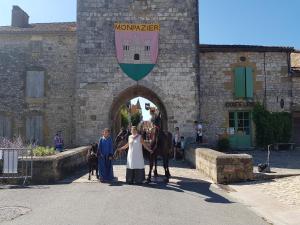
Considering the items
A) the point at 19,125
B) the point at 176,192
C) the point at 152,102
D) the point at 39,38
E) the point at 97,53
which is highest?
the point at 39,38

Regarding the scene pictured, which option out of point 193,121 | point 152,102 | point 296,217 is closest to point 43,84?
point 152,102

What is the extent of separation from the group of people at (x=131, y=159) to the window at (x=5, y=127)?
39.9ft

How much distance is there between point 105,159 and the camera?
1000 centimetres

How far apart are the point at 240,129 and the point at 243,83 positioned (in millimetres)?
2483

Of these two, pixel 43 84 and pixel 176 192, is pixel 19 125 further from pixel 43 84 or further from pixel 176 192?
pixel 176 192

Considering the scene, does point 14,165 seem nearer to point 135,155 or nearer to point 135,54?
point 135,155

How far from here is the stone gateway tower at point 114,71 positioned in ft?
59.5

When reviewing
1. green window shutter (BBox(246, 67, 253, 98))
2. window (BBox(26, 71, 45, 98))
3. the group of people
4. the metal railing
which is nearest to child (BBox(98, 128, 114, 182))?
the group of people

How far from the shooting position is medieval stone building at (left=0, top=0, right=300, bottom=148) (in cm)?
1817

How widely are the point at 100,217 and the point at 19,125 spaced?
1606 centimetres

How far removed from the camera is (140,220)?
5719 mm

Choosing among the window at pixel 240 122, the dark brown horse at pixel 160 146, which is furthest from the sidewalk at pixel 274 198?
the window at pixel 240 122

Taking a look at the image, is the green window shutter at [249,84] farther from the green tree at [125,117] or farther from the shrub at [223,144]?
the green tree at [125,117]

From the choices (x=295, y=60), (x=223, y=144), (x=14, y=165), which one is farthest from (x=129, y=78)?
(x=295, y=60)
